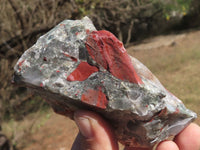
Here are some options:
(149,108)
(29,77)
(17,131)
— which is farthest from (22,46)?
(149,108)

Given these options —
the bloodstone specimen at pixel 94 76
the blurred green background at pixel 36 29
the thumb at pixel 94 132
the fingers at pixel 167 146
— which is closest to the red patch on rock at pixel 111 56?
the bloodstone specimen at pixel 94 76

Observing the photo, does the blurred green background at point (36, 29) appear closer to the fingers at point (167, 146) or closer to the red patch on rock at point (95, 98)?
the fingers at point (167, 146)

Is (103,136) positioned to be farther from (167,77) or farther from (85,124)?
(167,77)

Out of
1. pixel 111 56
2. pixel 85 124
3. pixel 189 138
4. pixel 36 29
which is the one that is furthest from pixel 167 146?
pixel 36 29

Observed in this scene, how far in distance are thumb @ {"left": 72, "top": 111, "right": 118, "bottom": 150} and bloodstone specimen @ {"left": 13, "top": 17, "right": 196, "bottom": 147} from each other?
1.8 inches

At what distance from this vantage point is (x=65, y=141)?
1795 millimetres

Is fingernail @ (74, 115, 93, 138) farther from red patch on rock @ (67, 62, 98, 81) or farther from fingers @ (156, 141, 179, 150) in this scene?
fingers @ (156, 141, 179, 150)

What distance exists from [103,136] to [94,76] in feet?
1.03

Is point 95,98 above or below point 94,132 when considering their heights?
above

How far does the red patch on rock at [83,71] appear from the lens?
106cm

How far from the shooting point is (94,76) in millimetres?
1059


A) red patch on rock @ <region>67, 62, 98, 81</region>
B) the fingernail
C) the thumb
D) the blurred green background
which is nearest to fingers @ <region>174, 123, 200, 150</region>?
the thumb

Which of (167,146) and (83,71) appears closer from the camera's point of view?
(83,71)

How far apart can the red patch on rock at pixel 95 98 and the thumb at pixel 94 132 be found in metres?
0.11
